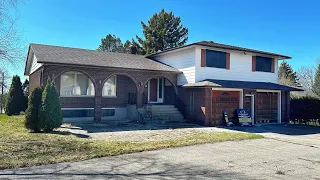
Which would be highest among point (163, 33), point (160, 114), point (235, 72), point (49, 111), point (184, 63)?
point (163, 33)

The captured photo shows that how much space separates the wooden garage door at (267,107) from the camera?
18.7 metres

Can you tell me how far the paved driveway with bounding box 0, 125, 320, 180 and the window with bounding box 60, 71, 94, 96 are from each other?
33.9ft

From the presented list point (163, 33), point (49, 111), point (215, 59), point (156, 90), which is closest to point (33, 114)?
point (49, 111)

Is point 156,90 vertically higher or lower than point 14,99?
higher

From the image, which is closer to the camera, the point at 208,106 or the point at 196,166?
the point at 196,166

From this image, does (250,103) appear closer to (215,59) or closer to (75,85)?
(215,59)

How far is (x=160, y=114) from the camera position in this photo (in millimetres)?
17719

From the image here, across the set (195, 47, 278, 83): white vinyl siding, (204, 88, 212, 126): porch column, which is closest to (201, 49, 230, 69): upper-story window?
(195, 47, 278, 83): white vinyl siding

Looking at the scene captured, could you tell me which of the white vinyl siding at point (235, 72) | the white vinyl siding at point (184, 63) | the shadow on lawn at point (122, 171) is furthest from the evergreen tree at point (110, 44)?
the shadow on lawn at point (122, 171)

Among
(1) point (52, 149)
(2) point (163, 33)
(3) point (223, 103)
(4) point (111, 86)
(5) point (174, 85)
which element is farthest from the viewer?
(2) point (163, 33)

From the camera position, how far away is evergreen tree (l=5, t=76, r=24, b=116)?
67.1 feet

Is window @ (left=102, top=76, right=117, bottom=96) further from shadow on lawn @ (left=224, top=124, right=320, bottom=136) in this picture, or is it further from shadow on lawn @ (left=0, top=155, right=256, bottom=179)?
shadow on lawn @ (left=0, top=155, right=256, bottom=179)

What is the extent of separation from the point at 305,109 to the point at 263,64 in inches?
189

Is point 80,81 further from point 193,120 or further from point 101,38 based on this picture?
point 101,38
